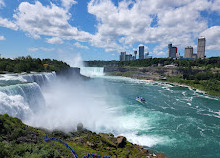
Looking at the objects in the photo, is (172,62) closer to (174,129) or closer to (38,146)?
(174,129)

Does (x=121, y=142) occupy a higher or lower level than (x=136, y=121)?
higher

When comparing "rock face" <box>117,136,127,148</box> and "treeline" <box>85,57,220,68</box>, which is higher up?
"treeline" <box>85,57,220,68</box>

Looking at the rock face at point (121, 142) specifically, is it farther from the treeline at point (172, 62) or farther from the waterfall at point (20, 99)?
the treeline at point (172, 62)

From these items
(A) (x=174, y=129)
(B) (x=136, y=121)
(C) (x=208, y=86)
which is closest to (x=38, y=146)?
(B) (x=136, y=121)

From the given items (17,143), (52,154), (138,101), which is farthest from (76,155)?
(138,101)

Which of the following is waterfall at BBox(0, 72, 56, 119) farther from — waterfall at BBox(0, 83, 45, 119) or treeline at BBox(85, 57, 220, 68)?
treeline at BBox(85, 57, 220, 68)

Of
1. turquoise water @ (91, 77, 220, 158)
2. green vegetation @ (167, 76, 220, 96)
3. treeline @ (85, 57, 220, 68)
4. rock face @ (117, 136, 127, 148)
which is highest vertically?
treeline @ (85, 57, 220, 68)

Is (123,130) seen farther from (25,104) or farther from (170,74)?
(170,74)

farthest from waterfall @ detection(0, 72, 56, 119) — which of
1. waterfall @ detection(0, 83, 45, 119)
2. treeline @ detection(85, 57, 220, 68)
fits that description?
treeline @ detection(85, 57, 220, 68)
